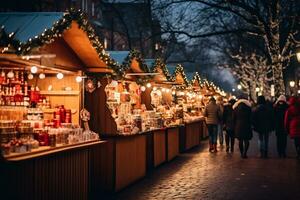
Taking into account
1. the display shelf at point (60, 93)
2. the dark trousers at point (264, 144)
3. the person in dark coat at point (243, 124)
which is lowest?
the dark trousers at point (264, 144)

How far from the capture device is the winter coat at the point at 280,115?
19.5m

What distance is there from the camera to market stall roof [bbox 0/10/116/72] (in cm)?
802

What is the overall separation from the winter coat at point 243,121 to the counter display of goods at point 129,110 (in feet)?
11.1

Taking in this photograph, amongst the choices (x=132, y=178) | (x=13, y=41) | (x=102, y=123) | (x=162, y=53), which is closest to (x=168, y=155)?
(x=132, y=178)

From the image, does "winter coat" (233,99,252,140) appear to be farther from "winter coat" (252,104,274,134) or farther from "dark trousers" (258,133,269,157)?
"dark trousers" (258,133,269,157)

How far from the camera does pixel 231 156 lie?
793 inches

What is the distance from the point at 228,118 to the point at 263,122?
7.14 feet

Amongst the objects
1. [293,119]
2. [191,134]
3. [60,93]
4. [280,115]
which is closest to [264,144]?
[280,115]

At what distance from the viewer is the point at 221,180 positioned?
45.2ft

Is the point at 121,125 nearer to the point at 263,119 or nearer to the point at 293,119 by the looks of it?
the point at 293,119

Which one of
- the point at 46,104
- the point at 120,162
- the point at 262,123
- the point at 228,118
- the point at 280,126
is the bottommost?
the point at 120,162

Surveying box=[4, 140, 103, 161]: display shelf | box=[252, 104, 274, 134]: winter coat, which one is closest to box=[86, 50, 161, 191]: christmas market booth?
box=[4, 140, 103, 161]: display shelf

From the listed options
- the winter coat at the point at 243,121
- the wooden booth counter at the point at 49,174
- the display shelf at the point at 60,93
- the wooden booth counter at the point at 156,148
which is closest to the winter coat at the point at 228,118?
the winter coat at the point at 243,121

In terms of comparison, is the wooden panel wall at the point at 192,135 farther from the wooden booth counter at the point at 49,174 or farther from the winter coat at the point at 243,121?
the wooden booth counter at the point at 49,174
